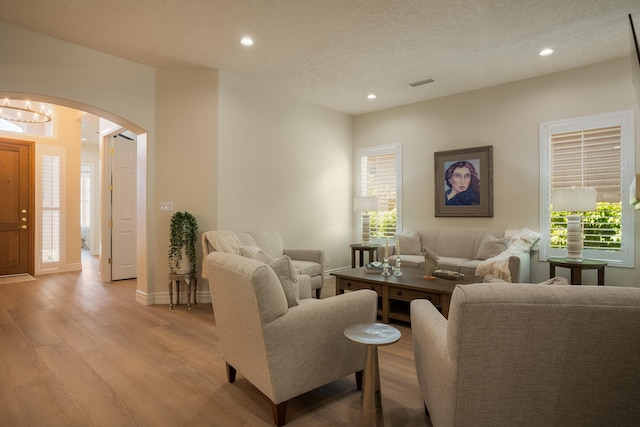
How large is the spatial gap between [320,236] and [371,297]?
160 inches

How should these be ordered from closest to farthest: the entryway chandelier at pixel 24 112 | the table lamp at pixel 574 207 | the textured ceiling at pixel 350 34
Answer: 1. the textured ceiling at pixel 350 34
2. the table lamp at pixel 574 207
3. the entryway chandelier at pixel 24 112

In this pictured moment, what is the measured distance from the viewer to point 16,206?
22.0ft

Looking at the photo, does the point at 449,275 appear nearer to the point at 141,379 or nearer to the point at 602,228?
the point at 602,228

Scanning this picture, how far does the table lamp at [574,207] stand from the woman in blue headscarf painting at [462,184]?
52.2 inches

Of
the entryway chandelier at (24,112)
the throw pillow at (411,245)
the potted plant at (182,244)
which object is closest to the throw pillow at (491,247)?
the throw pillow at (411,245)

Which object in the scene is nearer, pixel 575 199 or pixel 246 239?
pixel 575 199

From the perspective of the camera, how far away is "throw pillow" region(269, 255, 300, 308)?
2182mm

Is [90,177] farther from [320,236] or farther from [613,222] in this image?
[613,222]

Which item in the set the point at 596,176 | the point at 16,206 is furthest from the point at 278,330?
the point at 16,206

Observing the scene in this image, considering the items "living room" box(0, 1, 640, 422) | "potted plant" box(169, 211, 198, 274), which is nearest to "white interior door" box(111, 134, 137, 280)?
"living room" box(0, 1, 640, 422)

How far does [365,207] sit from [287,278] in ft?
14.2

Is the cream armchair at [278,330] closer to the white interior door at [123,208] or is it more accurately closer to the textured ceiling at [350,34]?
the textured ceiling at [350,34]

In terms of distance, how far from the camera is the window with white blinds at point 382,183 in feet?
21.4

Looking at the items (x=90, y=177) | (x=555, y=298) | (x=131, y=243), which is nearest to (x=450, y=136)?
(x=555, y=298)
